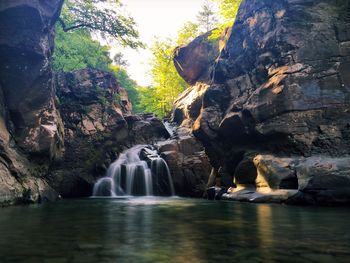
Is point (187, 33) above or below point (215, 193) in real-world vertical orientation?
above

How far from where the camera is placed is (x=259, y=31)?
17047 millimetres

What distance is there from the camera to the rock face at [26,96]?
14617 mm

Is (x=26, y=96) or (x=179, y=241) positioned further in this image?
(x=26, y=96)

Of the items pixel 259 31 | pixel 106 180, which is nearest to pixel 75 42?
pixel 106 180

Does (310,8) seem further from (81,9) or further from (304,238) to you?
(81,9)

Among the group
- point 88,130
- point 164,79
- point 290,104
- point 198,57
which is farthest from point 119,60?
point 290,104

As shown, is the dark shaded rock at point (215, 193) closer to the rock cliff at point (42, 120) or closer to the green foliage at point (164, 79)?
the rock cliff at point (42, 120)

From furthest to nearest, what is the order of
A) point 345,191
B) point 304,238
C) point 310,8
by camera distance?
point 310,8 < point 345,191 < point 304,238

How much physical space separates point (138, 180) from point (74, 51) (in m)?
18.5

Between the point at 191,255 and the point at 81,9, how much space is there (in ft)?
70.2

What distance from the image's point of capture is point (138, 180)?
2138 centimetres

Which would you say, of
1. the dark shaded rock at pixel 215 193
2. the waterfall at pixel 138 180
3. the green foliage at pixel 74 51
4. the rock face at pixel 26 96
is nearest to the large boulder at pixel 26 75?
the rock face at pixel 26 96

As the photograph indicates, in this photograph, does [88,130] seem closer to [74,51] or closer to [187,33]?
[74,51]

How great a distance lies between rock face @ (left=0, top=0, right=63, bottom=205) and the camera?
14617 millimetres
